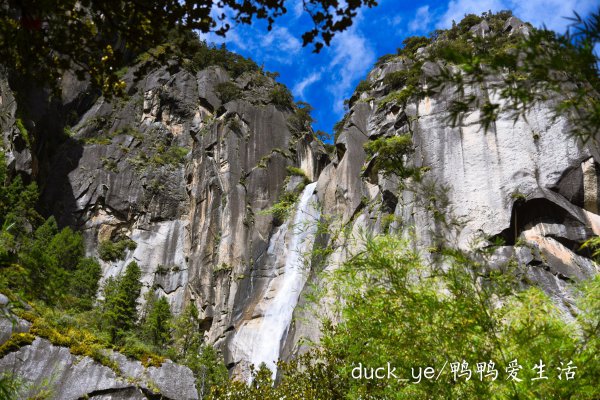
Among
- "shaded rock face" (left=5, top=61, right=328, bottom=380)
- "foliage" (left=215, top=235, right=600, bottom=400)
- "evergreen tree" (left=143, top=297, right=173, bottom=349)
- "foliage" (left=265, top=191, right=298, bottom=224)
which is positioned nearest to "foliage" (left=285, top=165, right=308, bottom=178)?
"shaded rock face" (left=5, top=61, right=328, bottom=380)

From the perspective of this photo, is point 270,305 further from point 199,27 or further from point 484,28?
point 199,27

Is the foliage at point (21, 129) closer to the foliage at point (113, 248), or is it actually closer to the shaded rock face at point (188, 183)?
the shaded rock face at point (188, 183)

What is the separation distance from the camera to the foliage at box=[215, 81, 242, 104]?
39.6 meters

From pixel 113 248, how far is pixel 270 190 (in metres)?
10.8

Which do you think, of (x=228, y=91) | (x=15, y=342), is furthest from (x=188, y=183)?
(x=15, y=342)

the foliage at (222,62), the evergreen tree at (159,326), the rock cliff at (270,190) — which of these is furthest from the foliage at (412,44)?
the evergreen tree at (159,326)

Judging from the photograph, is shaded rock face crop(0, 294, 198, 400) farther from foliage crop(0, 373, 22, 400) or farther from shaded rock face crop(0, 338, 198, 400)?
foliage crop(0, 373, 22, 400)

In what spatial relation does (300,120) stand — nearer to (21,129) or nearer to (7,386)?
(21,129)

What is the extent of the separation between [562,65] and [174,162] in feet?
119

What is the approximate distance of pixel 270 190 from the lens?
33375 millimetres

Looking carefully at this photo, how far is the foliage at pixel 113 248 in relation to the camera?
32469 mm

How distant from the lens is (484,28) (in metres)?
28.3

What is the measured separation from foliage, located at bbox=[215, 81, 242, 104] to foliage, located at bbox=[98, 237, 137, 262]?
1365cm

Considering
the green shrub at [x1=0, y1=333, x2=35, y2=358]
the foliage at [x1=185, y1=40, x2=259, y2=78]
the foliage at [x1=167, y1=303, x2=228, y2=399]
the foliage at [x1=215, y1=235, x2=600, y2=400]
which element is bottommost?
the foliage at [x1=215, y1=235, x2=600, y2=400]
